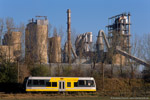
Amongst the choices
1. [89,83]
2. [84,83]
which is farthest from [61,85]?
[89,83]

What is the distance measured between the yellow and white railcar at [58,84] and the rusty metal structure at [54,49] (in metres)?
18.1

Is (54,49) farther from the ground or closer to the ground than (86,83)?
farther from the ground

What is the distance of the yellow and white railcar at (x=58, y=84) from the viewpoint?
30.5 metres

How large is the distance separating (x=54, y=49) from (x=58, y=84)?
20.7m

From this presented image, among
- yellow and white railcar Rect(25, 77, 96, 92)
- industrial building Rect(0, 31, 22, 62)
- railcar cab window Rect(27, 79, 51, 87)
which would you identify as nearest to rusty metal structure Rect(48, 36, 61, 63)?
industrial building Rect(0, 31, 22, 62)

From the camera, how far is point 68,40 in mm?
59062

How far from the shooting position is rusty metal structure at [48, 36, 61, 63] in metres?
49.9

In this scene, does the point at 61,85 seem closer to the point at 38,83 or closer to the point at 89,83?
the point at 38,83

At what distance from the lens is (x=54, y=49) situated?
51438 millimetres

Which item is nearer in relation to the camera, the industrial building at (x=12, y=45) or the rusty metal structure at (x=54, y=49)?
the industrial building at (x=12, y=45)

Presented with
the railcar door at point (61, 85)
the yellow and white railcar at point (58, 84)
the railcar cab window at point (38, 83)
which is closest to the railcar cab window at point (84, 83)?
the yellow and white railcar at point (58, 84)

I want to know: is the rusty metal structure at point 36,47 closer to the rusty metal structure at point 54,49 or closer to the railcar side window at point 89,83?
the rusty metal structure at point 54,49

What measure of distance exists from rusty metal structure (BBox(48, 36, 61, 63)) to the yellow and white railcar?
18.1 metres

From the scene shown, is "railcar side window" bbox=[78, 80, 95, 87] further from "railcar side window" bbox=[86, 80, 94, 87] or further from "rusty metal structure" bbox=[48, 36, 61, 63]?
"rusty metal structure" bbox=[48, 36, 61, 63]
